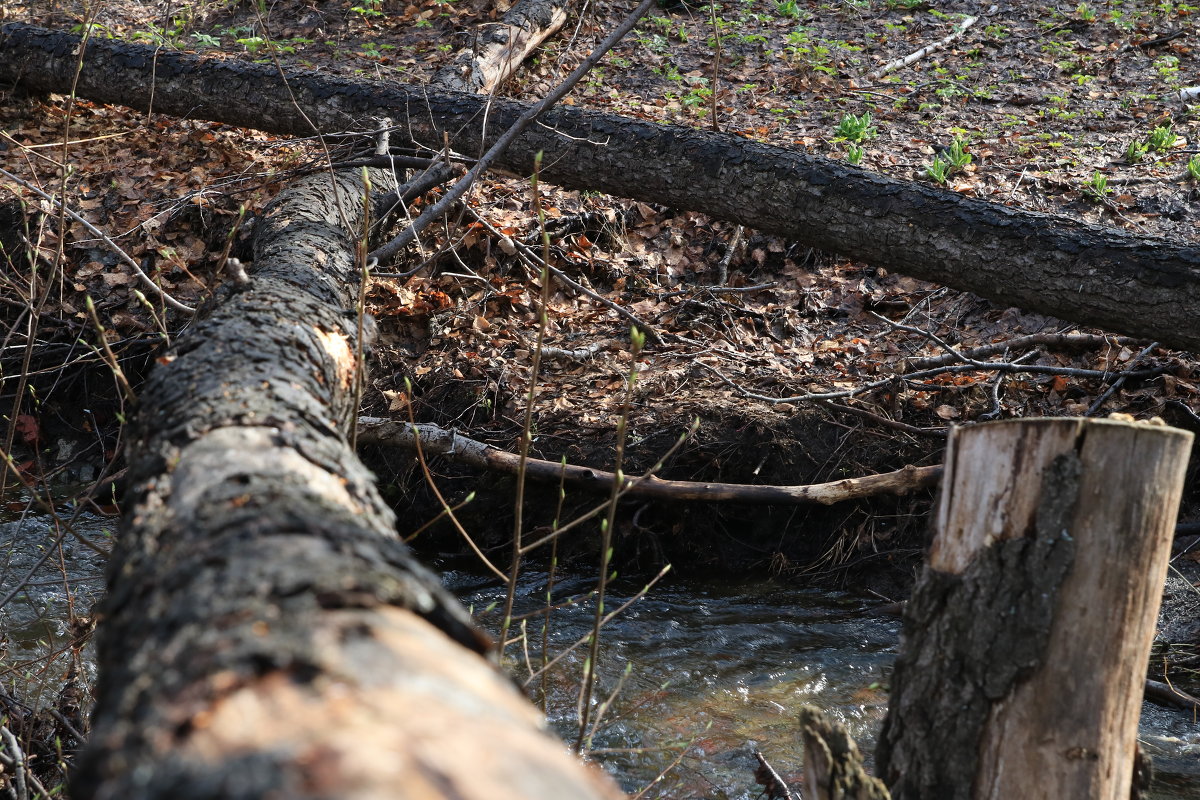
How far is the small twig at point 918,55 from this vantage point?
8.09 meters

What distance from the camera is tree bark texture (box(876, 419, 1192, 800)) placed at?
74.0 inches

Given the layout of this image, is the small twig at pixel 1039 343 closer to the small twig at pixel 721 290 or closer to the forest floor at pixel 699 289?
the forest floor at pixel 699 289

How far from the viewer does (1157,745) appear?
10.6 feet

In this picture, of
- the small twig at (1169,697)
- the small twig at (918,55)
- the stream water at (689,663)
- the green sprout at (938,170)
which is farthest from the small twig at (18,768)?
the small twig at (918,55)

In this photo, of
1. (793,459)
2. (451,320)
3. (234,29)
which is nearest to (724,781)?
(793,459)

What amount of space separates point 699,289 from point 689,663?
2.55 m

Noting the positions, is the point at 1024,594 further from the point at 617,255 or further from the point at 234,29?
the point at 234,29

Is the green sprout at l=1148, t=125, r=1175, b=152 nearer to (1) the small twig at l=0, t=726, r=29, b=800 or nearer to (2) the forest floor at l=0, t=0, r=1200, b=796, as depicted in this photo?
(2) the forest floor at l=0, t=0, r=1200, b=796

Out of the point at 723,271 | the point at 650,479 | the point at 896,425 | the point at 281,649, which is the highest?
the point at 723,271

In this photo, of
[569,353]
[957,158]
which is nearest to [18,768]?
[569,353]

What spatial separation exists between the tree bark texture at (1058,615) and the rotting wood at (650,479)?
2024 mm

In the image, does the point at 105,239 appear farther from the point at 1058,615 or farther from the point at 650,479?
the point at 1058,615

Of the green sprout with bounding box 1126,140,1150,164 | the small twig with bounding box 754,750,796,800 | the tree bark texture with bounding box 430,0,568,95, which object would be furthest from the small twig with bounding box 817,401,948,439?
the tree bark texture with bounding box 430,0,568,95

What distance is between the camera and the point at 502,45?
7527 millimetres
